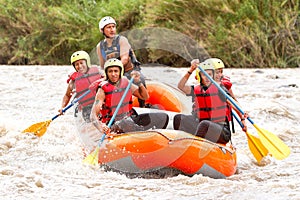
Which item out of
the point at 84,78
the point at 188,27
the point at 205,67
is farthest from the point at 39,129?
the point at 188,27

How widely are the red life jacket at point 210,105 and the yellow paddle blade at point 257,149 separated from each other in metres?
0.45

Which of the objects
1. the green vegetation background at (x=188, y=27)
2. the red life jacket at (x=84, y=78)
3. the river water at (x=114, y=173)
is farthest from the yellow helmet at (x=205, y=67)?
the green vegetation background at (x=188, y=27)

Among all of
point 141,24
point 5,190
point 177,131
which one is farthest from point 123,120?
point 141,24

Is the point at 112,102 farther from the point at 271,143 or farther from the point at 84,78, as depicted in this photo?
the point at 271,143

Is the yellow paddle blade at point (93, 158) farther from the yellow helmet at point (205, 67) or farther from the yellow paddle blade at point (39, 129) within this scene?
the yellow paddle blade at point (39, 129)

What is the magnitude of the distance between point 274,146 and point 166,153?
1.34 meters

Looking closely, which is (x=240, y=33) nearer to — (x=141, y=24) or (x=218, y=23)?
(x=218, y=23)

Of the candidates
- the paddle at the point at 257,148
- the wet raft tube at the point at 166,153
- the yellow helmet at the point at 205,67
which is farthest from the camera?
the paddle at the point at 257,148

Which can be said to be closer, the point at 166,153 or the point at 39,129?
the point at 166,153

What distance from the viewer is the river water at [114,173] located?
5.07m

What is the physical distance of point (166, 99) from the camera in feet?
24.7

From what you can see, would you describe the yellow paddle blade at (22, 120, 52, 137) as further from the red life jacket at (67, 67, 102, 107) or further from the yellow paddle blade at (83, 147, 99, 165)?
the yellow paddle blade at (83, 147, 99, 165)

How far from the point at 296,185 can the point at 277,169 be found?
75 centimetres

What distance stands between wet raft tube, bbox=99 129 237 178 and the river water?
98mm
